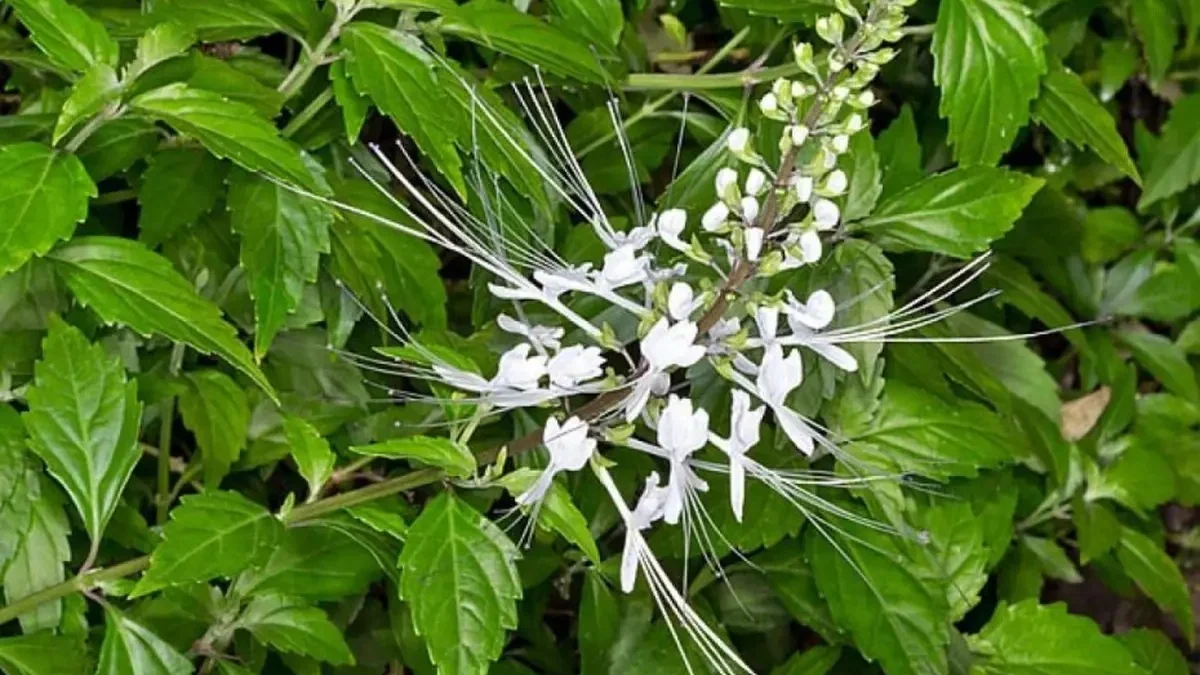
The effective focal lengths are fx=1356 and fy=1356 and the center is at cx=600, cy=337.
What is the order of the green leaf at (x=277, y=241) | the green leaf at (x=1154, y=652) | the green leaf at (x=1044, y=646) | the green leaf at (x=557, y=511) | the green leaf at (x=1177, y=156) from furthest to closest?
the green leaf at (x=1177, y=156), the green leaf at (x=1154, y=652), the green leaf at (x=1044, y=646), the green leaf at (x=277, y=241), the green leaf at (x=557, y=511)

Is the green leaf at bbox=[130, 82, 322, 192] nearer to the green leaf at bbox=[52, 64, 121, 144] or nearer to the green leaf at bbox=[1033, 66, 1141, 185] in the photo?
the green leaf at bbox=[52, 64, 121, 144]

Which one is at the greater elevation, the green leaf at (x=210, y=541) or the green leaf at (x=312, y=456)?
the green leaf at (x=312, y=456)

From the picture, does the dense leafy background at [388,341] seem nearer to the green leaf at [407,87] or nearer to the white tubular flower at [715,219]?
the green leaf at [407,87]

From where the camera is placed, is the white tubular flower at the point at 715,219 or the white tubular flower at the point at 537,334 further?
the white tubular flower at the point at 537,334

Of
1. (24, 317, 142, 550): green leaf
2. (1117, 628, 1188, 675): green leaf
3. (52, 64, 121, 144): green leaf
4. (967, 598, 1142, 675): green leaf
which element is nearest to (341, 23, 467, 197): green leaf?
(52, 64, 121, 144): green leaf

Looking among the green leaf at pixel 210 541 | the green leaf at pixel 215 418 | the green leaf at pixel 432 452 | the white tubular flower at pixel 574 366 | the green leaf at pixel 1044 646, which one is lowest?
the green leaf at pixel 1044 646

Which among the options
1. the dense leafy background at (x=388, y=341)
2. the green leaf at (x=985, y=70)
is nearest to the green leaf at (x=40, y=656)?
the dense leafy background at (x=388, y=341)

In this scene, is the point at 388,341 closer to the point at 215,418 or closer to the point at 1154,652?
the point at 215,418
